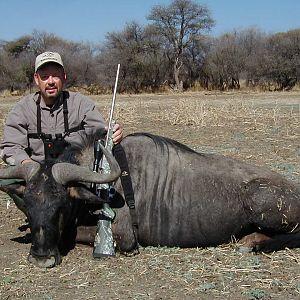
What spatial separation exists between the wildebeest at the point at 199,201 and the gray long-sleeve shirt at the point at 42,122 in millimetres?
538

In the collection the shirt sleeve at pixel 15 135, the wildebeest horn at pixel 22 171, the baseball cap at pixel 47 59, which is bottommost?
the wildebeest horn at pixel 22 171

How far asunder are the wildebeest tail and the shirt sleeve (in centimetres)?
253

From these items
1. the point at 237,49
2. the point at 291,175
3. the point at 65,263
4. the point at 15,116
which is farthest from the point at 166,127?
the point at 237,49

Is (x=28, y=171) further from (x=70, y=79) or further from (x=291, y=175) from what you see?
(x=70, y=79)

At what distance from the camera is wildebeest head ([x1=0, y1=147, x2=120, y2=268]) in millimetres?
4934

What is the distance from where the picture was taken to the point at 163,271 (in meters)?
4.95

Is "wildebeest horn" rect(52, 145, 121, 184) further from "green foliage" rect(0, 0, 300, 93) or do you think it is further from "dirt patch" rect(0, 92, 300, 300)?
"green foliage" rect(0, 0, 300, 93)

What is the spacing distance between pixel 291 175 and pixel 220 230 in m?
3.16

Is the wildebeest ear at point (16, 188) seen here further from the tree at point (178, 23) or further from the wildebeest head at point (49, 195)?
the tree at point (178, 23)

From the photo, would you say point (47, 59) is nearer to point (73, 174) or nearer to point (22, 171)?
point (22, 171)

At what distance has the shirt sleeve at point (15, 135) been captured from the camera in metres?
5.95

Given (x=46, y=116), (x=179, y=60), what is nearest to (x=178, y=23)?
(x=179, y=60)

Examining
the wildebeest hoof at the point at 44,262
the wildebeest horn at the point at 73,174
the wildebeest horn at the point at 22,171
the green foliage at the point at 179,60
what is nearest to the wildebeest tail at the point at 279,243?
the wildebeest horn at the point at 73,174

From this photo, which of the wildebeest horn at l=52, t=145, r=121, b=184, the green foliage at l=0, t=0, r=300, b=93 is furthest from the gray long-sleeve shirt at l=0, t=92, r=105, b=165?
the green foliage at l=0, t=0, r=300, b=93
